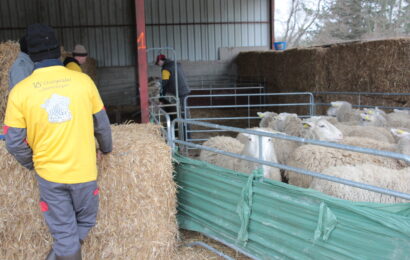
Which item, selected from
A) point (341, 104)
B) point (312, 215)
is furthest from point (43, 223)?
point (341, 104)

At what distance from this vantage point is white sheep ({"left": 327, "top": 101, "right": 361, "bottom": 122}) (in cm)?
697

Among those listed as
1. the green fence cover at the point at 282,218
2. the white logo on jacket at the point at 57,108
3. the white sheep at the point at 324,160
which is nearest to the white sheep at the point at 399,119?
the white sheep at the point at 324,160

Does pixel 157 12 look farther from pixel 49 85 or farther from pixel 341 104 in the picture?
pixel 49 85

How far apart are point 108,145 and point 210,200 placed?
3.92 feet

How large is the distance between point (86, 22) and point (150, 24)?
257 cm

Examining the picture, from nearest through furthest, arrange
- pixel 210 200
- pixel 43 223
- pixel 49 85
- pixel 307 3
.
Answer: pixel 49 85 → pixel 43 223 → pixel 210 200 → pixel 307 3

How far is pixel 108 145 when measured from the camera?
294cm

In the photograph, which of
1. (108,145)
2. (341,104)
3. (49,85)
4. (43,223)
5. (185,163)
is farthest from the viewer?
(341,104)

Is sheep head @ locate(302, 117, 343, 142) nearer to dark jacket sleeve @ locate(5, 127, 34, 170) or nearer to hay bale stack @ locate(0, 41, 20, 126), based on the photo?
dark jacket sleeve @ locate(5, 127, 34, 170)

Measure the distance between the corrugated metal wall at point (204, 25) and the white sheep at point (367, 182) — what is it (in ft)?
44.1

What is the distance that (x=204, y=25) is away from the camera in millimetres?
16297

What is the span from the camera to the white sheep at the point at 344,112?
6.97 metres

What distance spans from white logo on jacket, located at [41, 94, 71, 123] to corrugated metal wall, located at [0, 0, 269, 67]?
1370cm

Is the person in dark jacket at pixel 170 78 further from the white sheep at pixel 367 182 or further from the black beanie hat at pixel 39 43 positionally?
the black beanie hat at pixel 39 43
